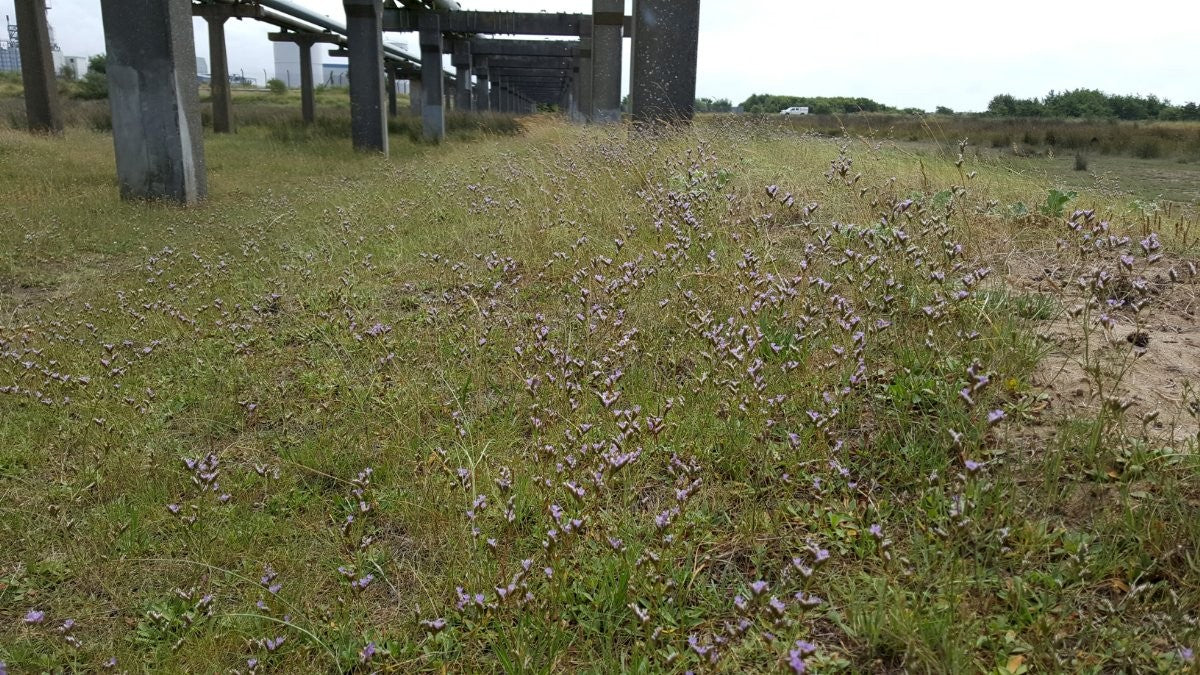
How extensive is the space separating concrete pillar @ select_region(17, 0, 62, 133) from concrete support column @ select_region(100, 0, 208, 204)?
8.53m

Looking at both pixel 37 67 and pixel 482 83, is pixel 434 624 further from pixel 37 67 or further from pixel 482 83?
pixel 482 83

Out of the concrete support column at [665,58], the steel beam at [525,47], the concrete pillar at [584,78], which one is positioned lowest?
the concrete support column at [665,58]

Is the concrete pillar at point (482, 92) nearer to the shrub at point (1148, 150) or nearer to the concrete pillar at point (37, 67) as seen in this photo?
the concrete pillar at point (37, 67)

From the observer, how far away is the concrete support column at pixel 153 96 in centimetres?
1057

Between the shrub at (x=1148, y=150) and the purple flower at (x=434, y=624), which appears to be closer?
the purple flower at (x=434, y=624)

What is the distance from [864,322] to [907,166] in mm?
4980

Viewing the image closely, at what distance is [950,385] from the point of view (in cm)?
288

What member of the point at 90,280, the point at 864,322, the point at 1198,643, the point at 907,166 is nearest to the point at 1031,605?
the point at 1198,643

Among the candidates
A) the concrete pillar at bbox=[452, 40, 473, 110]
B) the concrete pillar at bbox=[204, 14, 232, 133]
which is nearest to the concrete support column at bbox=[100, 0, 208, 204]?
the concrete pillar at bbox=[204, 14, 232, 133]

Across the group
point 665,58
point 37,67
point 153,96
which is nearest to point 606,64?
point 665,58

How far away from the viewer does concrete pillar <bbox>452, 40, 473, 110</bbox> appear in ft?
122

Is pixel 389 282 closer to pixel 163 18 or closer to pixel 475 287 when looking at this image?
pixel 475 287

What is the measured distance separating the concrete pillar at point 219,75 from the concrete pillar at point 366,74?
7.24 metres

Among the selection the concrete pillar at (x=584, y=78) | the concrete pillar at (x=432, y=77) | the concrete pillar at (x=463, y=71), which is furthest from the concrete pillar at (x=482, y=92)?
the concrete pillar at (x=432, y=77)
